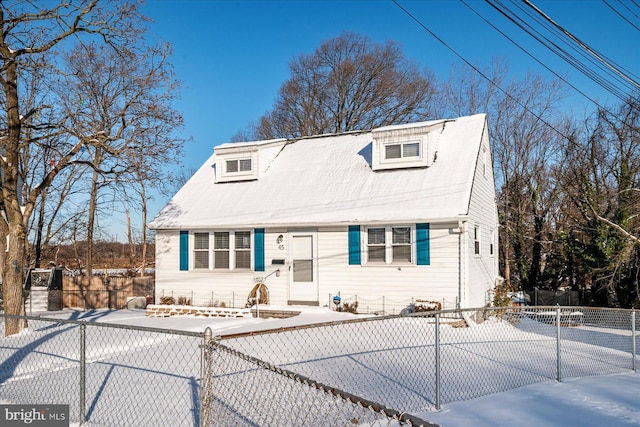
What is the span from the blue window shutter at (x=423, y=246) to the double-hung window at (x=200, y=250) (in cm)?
674

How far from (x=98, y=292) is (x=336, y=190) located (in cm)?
1053

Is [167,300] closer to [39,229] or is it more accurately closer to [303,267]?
[303,267]

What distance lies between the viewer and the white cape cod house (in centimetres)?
1349

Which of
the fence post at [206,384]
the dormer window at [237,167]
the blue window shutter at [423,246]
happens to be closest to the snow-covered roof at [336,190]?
the dormer window at [237,167]

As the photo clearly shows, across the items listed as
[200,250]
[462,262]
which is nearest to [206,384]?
[462,262]

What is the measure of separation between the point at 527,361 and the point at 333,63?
27.2 m

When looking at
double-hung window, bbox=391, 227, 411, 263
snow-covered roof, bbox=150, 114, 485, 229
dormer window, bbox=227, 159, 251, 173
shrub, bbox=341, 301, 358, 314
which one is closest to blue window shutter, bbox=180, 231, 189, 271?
snow-covered roof, bbox=150, 114, 485, 229

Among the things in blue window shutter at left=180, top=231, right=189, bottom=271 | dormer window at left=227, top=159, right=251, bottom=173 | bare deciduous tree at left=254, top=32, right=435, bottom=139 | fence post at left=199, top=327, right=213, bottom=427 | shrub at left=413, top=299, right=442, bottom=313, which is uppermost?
bare deciduous tree at left=254, top=32, right=435, bottom=139

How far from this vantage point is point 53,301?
16906mm

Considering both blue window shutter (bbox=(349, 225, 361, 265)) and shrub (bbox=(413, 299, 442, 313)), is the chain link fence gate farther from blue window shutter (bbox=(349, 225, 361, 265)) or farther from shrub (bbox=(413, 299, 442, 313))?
blue window shutter (bbox=(349, 225, 361, 265))

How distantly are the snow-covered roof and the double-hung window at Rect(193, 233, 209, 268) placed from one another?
1.67 feet

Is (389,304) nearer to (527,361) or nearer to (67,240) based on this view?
(527,361)

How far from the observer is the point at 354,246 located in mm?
14180

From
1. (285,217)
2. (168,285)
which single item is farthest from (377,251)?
(168,285)
